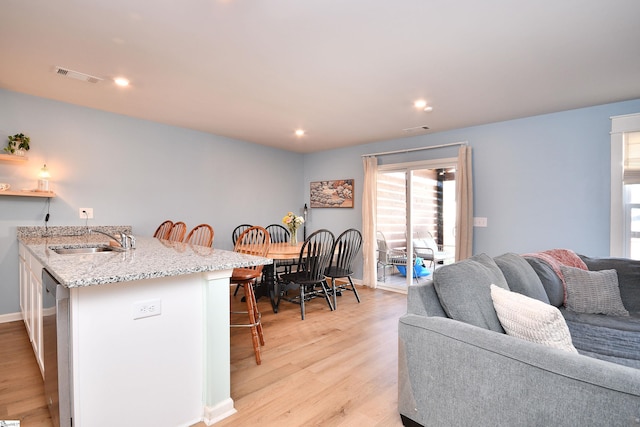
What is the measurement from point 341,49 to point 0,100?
3.41 metres

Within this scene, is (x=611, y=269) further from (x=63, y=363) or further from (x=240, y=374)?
(x=63, y=363)

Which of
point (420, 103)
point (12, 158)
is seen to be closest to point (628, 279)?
point (420, 103)

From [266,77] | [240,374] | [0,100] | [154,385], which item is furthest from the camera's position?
[0,100]

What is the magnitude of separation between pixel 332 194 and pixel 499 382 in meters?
4.64

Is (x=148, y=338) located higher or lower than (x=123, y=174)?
lower

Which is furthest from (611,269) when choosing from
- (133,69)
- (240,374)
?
(133,69)

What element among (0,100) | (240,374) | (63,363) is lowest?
(240,374)

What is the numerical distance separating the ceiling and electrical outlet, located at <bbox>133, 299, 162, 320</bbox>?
1622 mm

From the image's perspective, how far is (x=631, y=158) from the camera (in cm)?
323

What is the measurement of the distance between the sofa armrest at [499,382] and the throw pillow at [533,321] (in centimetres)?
17

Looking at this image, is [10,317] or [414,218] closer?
[10,317]

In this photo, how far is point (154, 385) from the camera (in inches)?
62.4

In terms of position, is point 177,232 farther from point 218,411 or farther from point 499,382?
point 499,382

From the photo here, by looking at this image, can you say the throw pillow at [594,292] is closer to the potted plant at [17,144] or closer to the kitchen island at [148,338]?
the kitchen island at [148,338]
